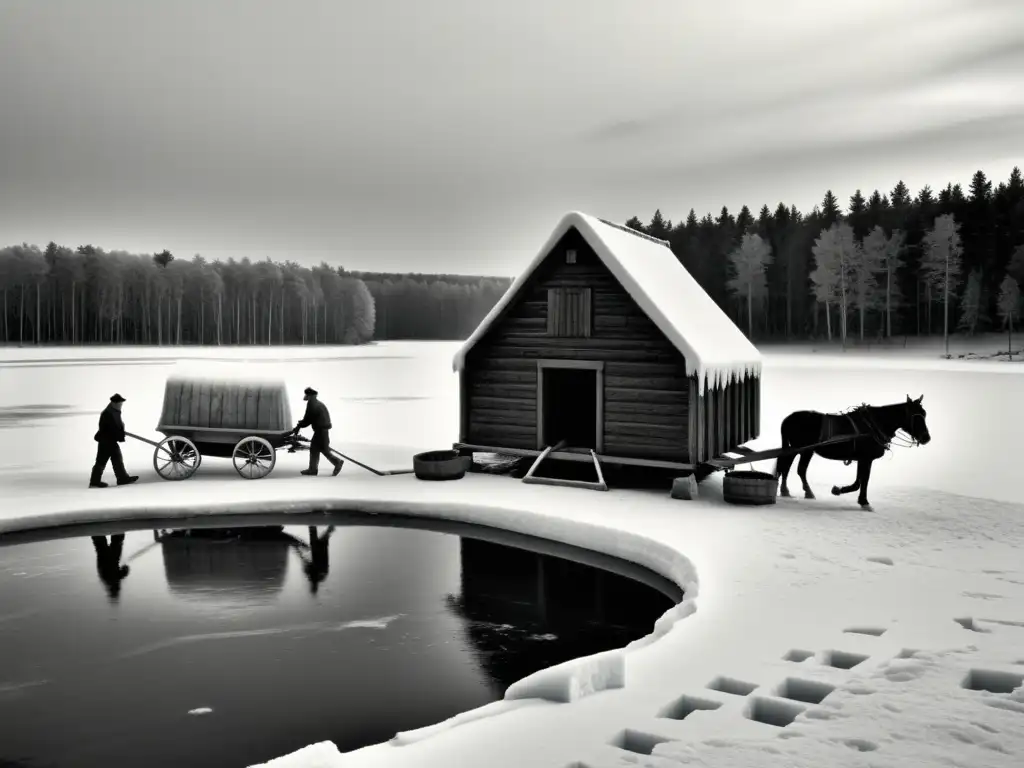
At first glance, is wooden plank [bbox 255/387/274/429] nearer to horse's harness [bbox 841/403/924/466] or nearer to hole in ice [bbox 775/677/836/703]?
horse's harness [bbox 841/403/924/466]

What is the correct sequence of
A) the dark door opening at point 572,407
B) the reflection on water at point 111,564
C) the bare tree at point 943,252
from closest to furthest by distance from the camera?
the reflection on water at point 111,564 → the dark door opening at point 572,407 → the bare tree at point 943,252

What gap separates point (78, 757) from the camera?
5.86m

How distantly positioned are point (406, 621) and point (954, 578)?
251 inches

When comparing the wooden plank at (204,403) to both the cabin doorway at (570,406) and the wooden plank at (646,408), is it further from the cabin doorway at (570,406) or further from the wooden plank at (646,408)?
the wooden plank at (646,408)

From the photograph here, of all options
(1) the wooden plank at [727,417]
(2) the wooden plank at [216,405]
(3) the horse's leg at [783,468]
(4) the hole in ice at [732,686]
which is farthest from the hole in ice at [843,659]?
(2) the wooden plank at [216,405]

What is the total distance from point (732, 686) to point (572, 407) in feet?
43.7

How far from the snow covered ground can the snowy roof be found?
262 centimetres

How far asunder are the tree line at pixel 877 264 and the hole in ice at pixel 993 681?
6517cm

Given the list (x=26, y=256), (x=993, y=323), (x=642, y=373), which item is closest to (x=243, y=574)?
(x=642, y=373)

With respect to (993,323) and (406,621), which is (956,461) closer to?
(406,621)

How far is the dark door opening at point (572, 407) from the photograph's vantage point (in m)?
18.3

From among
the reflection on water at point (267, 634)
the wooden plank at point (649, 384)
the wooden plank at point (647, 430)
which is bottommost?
the reflection on water at point (267, 634)

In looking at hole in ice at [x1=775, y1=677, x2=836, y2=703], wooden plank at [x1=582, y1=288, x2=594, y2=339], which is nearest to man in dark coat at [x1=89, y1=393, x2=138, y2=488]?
wooden plank at [x1=582, y1=288, x2=594, y2=339]

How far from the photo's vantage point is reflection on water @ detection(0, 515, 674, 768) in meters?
6.34
